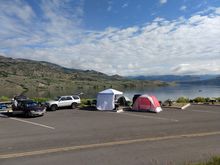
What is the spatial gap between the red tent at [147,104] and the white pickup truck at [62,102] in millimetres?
7096

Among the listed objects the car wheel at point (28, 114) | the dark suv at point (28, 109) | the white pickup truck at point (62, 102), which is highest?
the white pickup truck at point (62, 102)

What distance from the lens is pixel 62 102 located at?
111 feet

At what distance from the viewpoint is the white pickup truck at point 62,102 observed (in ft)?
107

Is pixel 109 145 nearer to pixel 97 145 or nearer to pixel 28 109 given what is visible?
pixel 97 145

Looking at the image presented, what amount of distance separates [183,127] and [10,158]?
433 inches

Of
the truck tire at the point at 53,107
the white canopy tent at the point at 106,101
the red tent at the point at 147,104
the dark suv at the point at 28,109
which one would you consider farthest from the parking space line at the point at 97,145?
the truck tire at the point at 53,107

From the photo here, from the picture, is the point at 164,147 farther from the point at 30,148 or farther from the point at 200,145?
the point at 30,148

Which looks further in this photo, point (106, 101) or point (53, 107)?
point (53, 107)

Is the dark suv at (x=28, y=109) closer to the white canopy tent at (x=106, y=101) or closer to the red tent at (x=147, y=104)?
the white canopy tent at (x=106, y=101)

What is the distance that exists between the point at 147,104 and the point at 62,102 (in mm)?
9464

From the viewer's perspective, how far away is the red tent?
97.2 ft

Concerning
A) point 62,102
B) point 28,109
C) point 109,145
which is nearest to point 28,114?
point 28,109

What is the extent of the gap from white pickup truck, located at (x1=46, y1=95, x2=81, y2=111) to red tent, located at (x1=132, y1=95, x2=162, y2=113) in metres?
7.10

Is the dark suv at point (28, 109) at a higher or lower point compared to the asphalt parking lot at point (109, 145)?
higher
